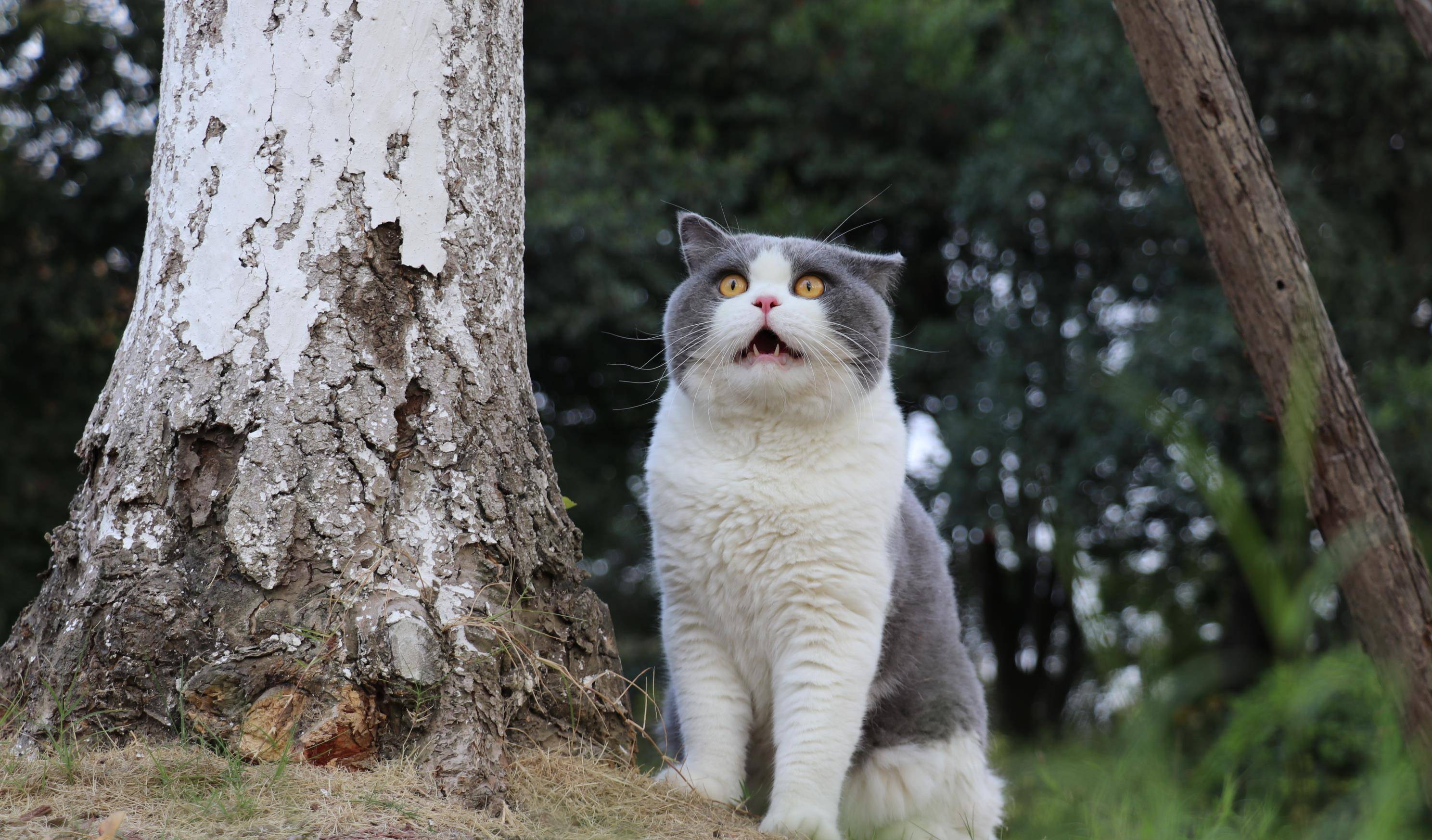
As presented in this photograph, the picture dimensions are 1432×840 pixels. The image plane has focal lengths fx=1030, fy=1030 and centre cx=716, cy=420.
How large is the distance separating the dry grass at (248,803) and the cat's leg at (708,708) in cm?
48

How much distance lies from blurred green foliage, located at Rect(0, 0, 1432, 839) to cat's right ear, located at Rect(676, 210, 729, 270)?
4.64 feet

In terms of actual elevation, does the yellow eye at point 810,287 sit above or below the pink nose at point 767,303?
above

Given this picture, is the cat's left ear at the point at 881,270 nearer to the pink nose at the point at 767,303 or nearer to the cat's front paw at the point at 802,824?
the pink nose at the point at 767,303

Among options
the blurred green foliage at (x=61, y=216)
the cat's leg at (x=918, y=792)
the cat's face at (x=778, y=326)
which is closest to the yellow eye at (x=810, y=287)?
the cat's face at (x=778, y=326)

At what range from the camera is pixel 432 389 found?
6.90ft

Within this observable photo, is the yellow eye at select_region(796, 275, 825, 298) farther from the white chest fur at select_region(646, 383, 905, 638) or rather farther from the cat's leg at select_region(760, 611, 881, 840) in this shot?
the cat's leg at select_region(760, 611, 881, 840)

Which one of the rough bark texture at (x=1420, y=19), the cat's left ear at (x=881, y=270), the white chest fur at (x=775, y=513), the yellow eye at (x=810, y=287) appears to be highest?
the rough bark texture at (x=1420, y=19)

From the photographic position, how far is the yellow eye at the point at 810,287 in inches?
101

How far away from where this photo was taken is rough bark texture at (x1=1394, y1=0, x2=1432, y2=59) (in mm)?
2326

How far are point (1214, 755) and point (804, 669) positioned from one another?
145cm

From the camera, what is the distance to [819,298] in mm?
2545

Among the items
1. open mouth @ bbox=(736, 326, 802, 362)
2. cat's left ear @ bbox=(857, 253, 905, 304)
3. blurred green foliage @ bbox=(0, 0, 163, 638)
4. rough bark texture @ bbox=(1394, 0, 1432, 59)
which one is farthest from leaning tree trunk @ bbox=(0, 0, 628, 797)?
blurred green foliage @ bbox=(0, 0, 163, 638)

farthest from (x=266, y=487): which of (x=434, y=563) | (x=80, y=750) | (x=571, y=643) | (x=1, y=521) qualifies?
(x=1, y=521)

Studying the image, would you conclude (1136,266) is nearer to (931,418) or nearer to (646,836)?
(931,418)
